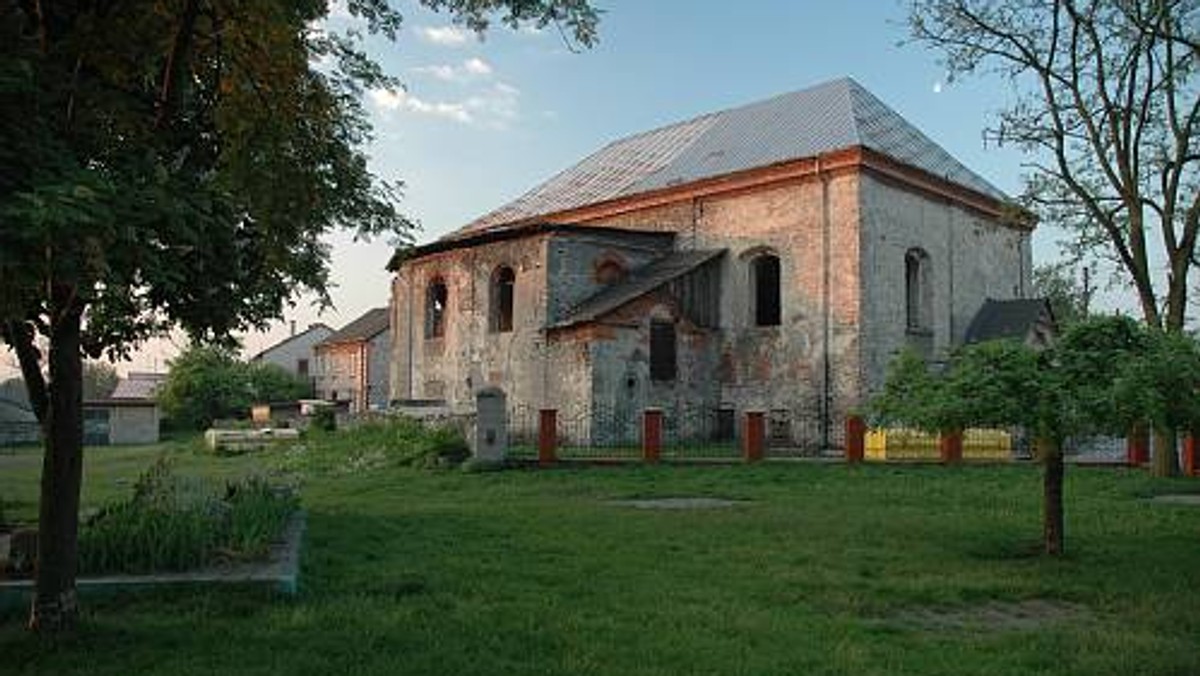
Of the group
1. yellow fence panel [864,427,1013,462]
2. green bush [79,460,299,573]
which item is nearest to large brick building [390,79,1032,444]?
yellow fence panel [864,427,1013,462]

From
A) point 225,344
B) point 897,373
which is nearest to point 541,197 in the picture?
point 897,373

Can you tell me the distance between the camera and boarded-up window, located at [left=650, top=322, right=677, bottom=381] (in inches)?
1100

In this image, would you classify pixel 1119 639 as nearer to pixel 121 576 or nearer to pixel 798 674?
pixel 798 674

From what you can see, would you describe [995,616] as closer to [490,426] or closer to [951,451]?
[490,426]

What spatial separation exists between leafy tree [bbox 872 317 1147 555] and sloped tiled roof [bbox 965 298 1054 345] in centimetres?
2095

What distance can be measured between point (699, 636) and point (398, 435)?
Result: 58.9 ft

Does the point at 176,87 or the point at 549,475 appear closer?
the point at 176,87

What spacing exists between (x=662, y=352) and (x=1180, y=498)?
14503 millimetres

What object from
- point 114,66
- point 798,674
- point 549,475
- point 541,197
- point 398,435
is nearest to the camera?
point 798,674

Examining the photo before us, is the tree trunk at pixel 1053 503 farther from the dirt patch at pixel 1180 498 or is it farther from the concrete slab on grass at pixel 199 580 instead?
the concrete slab on grass at pixel 199 580

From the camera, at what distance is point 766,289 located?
97.6ft

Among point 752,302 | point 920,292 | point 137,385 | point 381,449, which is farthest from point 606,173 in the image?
point 137,385

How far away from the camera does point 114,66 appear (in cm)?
625

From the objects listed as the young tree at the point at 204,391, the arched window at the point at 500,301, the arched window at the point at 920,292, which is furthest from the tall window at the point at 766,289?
the young tree at the point at 204,391
